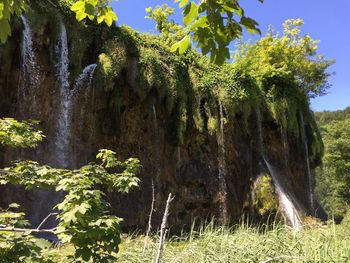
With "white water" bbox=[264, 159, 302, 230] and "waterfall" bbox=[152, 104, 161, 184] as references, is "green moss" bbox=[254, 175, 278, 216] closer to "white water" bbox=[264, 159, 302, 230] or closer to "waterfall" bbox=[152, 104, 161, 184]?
"white water" bbox=[264, 159, 302, 230]

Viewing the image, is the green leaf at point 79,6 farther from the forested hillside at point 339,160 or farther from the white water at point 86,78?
the forested hillside at point 339,160

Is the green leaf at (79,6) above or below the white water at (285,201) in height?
above

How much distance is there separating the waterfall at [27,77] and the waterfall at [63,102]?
0.65 meters

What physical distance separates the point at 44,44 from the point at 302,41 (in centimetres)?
1588

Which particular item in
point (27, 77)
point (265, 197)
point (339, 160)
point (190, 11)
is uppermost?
point (339, 160)

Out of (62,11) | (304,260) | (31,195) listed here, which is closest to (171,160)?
(31,195)

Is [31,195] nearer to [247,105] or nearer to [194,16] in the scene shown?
[247,105]

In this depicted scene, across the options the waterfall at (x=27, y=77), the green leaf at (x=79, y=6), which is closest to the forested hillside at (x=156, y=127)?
the waterfall at (x=27, y=77)

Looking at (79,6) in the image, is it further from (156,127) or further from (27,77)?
(156,127)

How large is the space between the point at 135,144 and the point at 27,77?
3.69m

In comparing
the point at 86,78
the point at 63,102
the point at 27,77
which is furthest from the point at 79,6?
the point at 86,78

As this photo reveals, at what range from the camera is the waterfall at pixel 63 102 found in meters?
10.7

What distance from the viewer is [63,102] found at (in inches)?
436

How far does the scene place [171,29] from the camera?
2456 cm
